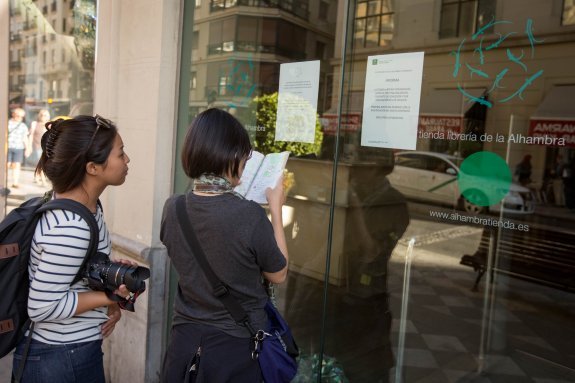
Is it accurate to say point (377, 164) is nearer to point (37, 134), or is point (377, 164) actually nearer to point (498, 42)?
point (498, 42)

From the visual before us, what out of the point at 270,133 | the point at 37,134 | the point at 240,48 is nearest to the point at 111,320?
the point at 270,133

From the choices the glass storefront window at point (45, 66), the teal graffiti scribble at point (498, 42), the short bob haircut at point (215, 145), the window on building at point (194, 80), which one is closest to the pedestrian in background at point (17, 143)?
the glass storefront window at point (45, 66)

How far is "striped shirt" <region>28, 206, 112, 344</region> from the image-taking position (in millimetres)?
1938

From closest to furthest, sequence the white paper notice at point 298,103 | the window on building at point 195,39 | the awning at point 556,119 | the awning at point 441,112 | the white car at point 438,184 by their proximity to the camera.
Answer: the awning at point 556,119, the awning at point 441,112, the white car at point 438,184, the white paper notice at point 298,103, the window on building at point 195,39

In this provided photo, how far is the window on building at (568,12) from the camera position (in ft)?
10.0

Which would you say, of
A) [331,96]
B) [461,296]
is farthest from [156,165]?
[461,296]

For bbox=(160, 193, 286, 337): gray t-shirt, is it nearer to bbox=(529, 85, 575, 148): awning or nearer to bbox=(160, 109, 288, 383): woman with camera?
bbox=(160, 109, 288, 383): woman with camera

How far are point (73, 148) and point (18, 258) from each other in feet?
1.71

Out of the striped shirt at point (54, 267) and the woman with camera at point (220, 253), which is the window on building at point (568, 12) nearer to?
the woman with camera at point (220, 253)

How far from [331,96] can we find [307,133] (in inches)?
12.7

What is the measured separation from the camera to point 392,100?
302 centimetres

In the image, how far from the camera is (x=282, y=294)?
421 cm

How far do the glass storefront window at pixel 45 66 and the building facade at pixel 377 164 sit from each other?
1.12m

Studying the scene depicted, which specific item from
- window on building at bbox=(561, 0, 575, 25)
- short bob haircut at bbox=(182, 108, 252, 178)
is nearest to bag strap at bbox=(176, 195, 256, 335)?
short bob haircut at bbox=(182, 108, 252, 178)
